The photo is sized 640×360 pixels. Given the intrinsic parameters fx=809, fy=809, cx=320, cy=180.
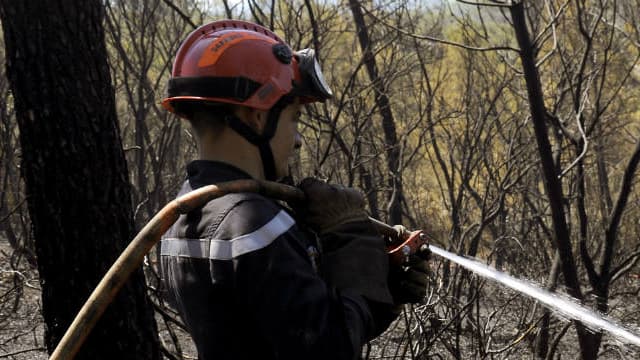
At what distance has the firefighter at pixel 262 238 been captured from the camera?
1.86m

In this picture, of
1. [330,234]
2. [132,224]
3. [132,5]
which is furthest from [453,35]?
[330,234]

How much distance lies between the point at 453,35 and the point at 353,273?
13.8m

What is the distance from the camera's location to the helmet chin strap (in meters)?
2.17

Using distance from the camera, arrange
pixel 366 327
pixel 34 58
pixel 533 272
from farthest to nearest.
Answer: pixel 533 272, pixel 34 58, pixel 366 327

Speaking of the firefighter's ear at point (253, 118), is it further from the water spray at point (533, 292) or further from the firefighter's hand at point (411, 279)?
the water spray at point (533, 292)

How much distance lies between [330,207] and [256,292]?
0.45m

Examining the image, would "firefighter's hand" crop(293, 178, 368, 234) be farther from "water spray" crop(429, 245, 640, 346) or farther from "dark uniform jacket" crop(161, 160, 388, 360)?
"water spray" crop(429, 245, 640, 346)

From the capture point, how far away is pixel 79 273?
3.43 meters

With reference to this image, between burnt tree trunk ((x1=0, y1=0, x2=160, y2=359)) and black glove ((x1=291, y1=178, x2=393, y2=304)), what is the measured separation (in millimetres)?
1457

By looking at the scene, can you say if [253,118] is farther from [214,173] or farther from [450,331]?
[450,331]

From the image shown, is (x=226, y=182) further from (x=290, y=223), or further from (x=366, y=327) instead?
(x=366, y=327)

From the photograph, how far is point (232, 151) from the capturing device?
7.16ft

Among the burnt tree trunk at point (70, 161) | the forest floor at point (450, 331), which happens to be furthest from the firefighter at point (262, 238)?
the forest floor at point (450, 331)

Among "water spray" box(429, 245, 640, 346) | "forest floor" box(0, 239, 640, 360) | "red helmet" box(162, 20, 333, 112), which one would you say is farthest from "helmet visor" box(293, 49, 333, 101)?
"forest floor" box(0, 239, 640, 360)
